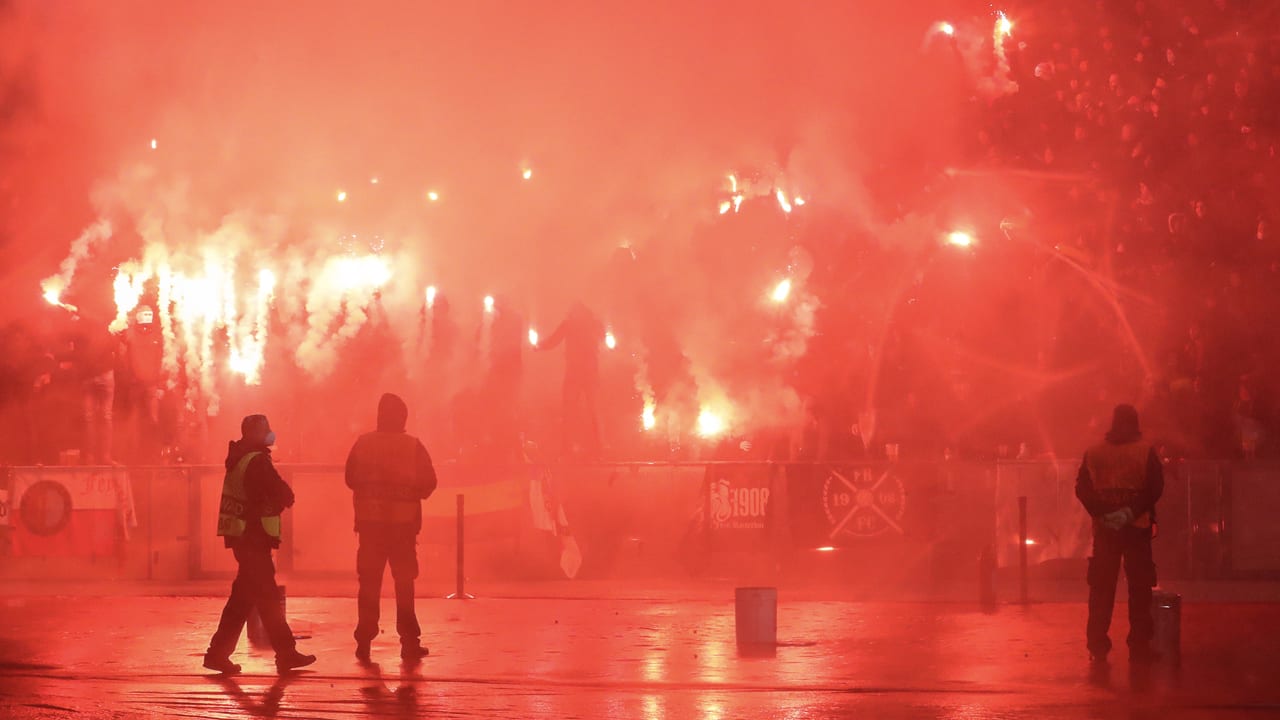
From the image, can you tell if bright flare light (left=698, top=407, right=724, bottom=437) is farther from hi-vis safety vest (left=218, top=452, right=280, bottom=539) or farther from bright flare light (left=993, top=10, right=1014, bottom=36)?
hi-vis safety vest (left=218, top=452, right=280, bottom=539)

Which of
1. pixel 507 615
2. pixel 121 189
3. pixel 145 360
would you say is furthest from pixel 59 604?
pixel 121 189

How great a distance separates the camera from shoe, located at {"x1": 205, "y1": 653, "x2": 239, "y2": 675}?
10.5 meters

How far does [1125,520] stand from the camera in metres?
11.4

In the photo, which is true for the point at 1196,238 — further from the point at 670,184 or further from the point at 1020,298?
the point at 670,184

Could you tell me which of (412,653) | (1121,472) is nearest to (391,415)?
(412,653)

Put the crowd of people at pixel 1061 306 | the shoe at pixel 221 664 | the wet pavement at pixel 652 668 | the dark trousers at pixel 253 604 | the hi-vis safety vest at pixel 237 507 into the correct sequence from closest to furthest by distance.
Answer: the wet pavement at pixel 652 668, the shoe at pixel 221 664, the dark trousers at pixel 253 604, the hi-vis safety vest at pixel 237 507, the crowd of people at pixel 1061 306

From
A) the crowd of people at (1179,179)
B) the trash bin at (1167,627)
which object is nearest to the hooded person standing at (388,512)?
the trash bin at (1167,627)

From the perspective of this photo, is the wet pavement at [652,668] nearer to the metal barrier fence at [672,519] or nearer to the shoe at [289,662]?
the shoe at [289,662]

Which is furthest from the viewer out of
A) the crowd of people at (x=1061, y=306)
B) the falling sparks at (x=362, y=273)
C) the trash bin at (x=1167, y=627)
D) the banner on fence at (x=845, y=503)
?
the falling sparks at (x=362, y=273)

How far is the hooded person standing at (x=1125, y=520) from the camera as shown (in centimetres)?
1132

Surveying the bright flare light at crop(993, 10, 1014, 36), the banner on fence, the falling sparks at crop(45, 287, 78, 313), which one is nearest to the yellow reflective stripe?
the banner on fence

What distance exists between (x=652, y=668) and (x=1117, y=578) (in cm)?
346

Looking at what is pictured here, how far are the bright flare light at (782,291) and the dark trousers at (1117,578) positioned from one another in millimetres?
21551

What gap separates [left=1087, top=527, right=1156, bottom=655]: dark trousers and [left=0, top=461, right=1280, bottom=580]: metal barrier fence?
281 inches
